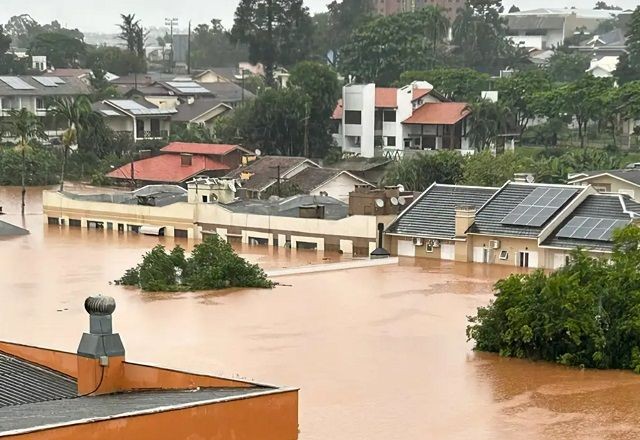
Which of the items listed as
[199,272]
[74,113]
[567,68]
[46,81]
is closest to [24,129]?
[74,113]

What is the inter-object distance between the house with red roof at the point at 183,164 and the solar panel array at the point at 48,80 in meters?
17.9

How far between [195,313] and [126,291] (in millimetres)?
3912

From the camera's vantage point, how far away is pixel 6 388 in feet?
62.2

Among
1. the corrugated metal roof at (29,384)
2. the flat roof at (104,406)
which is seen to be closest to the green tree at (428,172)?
the corrugated metal roof at (29,384)

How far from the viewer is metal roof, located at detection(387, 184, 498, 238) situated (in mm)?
40062

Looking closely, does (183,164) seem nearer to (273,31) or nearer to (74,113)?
(74,113)

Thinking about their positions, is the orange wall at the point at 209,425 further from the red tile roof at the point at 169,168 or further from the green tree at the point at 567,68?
the green tree at the point at 567,68

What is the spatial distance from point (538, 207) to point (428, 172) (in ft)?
46.2

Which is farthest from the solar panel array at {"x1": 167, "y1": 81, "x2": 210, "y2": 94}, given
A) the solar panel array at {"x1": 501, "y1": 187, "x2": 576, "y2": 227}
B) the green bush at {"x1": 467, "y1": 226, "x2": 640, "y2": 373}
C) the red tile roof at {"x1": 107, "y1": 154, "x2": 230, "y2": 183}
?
the green bush at {"x1": 467, "y1": 226, "x2": 640, "y2": 373}

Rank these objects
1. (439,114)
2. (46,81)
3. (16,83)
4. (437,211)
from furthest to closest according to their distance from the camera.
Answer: (46,81) < (16,83) < (439,114) < (437,211)

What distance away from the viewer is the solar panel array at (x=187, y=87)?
80.9 m

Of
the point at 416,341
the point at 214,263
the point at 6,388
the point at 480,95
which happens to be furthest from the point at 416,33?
the point at 6,388

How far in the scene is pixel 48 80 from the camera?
7831 cm

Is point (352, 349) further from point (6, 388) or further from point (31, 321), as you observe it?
point (6, 388)
